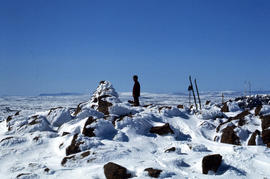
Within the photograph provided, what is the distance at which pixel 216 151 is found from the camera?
29.9ft

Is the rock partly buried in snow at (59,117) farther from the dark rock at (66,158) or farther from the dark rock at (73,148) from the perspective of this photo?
the dark rock at (66,158)

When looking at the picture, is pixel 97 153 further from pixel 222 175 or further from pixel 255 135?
pixel 255 135

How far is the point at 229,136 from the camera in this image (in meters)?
11.2

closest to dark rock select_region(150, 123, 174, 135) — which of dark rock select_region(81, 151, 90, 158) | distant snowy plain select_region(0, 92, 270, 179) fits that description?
distant snowy plain select_region(0, 92, 270, 179)

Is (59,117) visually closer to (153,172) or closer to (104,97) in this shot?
(104,97)

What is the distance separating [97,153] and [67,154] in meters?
1.21

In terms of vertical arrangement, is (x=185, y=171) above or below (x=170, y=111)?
below

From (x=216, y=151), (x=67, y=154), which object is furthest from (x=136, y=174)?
(x=216, y=151)

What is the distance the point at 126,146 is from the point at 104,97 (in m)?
8.26

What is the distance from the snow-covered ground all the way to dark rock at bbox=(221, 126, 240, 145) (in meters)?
0.16

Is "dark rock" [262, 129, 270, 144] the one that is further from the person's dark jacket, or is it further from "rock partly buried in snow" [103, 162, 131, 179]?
the person's dark jacket

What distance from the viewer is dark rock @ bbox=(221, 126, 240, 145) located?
1097 cm

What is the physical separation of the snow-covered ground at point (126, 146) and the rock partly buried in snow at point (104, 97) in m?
0.97

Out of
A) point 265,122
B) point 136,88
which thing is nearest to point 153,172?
point 265,122
